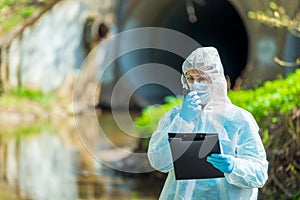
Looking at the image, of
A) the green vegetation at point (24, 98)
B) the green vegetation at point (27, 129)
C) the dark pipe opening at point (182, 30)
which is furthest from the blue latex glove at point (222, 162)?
the green vegetation at point (24, 98)

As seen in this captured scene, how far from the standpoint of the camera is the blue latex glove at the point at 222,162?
3639 millimetres

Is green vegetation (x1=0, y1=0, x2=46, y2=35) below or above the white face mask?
below

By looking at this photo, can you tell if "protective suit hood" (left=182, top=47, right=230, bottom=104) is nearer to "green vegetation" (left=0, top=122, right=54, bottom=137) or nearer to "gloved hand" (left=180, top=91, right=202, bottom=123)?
"gloved hand" (left=180, top=91, right=202, bottom=123)

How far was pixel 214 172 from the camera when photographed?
3.71 metres

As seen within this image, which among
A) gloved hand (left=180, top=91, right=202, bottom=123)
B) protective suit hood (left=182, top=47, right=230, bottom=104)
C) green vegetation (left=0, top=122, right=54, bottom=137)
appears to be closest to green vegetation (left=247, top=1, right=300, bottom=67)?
protective suit hood (left=182, top=47, right=230, bottom=104)

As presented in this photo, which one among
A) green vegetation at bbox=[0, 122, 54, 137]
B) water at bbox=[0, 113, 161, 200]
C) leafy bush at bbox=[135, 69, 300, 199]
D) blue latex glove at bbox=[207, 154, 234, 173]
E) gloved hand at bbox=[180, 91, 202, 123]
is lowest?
green vegetation at bbox=[0, 122, 54, 137]

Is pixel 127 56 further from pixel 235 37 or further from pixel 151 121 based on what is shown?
pixel 151 121

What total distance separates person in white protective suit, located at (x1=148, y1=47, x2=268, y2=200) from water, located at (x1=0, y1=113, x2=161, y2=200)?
13.2 feet

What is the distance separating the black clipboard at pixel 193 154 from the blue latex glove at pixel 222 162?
34 millimetres

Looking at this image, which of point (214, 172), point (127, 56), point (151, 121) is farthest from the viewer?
point (127, 56)

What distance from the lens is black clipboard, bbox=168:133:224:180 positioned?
12.1 feet

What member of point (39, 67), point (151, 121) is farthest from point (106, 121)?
point (151, 121)

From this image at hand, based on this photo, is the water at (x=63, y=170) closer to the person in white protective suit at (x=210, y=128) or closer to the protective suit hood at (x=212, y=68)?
the person in white protective suit at (x=210, y=128)

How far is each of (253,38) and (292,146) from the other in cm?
486
